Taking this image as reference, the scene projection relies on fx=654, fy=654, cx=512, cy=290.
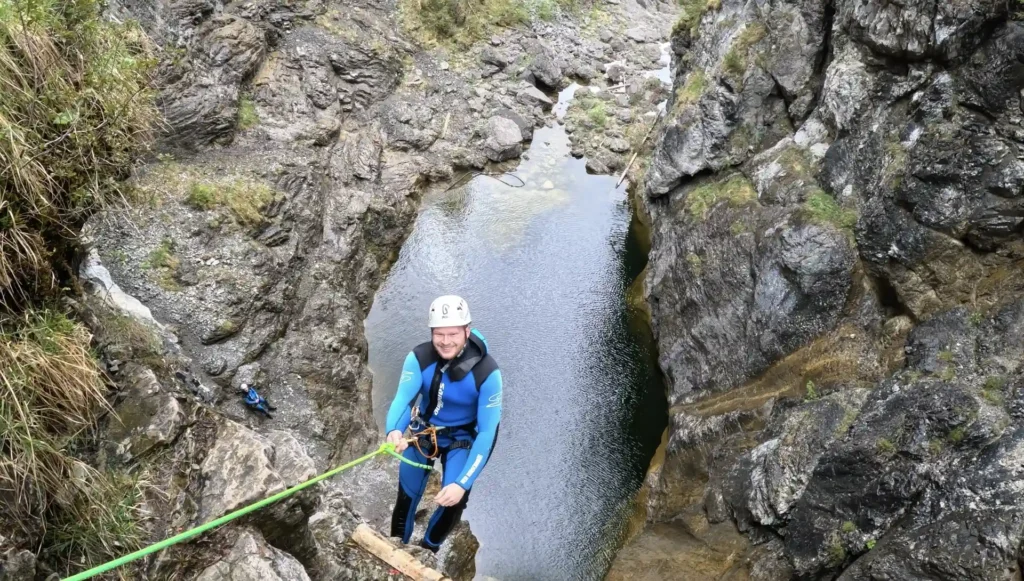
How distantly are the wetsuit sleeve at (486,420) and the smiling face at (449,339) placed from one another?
1.66 ft

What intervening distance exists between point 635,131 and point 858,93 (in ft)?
46.2

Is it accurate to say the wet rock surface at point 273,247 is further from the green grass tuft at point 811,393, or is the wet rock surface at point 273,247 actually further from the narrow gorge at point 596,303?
the green grass tuft at point 811,393

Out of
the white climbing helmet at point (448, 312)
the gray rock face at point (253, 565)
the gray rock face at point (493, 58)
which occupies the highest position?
the gray rock face at point (493, 58)

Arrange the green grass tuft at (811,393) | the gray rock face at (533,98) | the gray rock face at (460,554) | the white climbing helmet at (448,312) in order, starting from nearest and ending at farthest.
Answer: the white climbing helmet at (448,312) → the gray rock face at (460,554) → the green grass tuft at (811,393) → the gray rock face at (533,98)

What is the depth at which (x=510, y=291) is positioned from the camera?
17.7 m

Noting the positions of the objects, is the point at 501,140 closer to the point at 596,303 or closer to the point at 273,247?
the point at 596,303

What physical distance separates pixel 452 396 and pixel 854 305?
8.11m

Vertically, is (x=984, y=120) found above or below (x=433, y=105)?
above

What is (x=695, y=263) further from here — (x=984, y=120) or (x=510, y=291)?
(x=984, y=120)

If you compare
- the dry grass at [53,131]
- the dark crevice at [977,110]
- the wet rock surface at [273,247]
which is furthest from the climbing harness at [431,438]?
the dark crevice at [977,110]

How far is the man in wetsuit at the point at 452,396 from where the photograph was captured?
650cm

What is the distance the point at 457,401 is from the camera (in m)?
7.29

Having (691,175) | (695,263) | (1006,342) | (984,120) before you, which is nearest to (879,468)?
(1006,342)

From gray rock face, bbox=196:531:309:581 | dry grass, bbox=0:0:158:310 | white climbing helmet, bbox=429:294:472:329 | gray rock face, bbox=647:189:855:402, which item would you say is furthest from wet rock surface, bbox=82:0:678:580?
gray rock face, bbox=647:189:855:402
